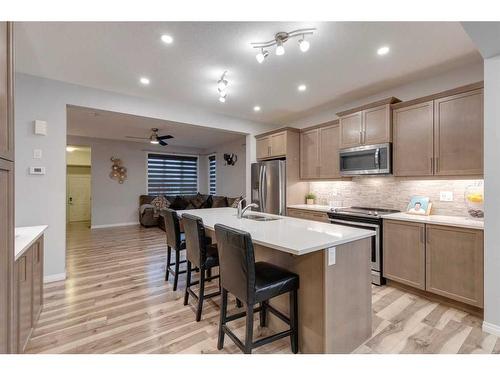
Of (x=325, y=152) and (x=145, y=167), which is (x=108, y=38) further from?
(x=145, y=167)

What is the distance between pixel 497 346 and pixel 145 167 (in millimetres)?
8152

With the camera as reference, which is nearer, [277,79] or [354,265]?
[354,265]

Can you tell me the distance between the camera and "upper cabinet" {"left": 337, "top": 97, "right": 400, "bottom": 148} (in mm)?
3215

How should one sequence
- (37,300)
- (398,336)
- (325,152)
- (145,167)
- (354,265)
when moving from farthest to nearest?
(145,167), (325,152), (37,300), (398,336), (354,265)

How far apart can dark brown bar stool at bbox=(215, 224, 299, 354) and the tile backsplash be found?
2461 millimetres

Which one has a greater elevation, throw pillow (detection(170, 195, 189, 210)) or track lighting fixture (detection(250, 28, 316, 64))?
track lighting fixture (detection(250, 28, 316, 64))

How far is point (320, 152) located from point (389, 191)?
1.29 metres

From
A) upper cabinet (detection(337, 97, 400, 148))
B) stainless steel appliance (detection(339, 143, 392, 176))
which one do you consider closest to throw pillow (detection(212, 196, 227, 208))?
stainless steel appliance (detection(339, 143, 392, 176))

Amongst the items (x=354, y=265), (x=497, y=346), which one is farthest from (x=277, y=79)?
(x=497, y=346)

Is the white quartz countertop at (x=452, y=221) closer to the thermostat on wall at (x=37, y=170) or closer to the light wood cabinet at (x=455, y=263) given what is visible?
the light wood cabinet at (x=455, y=263)

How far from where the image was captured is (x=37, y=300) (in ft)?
7.36

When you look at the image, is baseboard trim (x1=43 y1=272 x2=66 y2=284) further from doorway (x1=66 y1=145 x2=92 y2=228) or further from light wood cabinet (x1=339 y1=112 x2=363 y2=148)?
doorway (x1=66 y1=145 x2=92 y2=228)

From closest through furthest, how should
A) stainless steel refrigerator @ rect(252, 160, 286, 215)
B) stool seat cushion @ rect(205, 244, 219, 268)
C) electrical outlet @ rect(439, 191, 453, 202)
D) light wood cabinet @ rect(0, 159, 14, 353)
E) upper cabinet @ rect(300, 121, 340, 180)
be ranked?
light wood cabinet @ rect(0, 159, 14, 353)
stool seat cushion @ rect(205, 244, 219, 268)
electrical outlet @ rect(439, 191, 453, 202)
upper cabinet @ rect(300, 121, 340, 180)
stainless steel refrigerator @ rect(252, 160, 286, 215)

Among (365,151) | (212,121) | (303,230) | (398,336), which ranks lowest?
(398,336)
